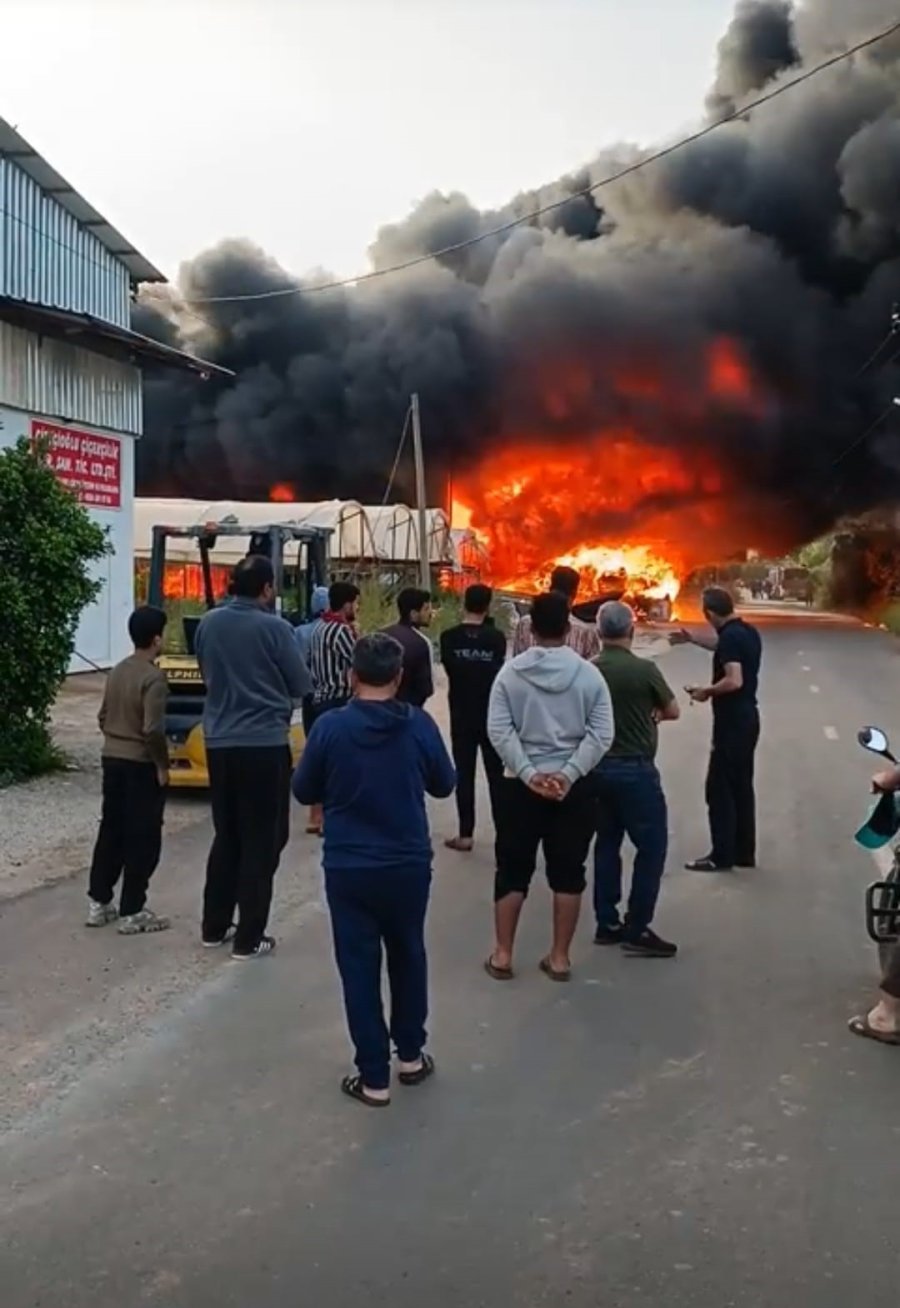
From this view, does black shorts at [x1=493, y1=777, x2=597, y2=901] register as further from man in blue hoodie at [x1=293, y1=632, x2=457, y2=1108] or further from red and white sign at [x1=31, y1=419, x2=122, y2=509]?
red and white sign at [x1=31, y1=419, x2=122, y2=509]

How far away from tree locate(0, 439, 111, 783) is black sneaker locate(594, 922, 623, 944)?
5.40 meters

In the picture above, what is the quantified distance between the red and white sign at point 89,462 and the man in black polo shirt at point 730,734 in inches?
499

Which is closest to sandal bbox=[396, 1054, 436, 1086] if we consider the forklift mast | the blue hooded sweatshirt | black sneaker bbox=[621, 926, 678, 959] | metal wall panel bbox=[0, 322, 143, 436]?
the blue hooded sweatshirt

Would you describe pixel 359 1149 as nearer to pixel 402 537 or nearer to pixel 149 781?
pixel 149 781

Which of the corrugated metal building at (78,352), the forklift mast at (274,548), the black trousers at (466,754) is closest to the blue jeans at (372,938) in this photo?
the black trousers at (466,754)

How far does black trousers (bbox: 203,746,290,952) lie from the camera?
19.4 feet

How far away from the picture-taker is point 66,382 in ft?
62.8

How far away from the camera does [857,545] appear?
48.9m

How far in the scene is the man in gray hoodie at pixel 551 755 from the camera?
5520mm

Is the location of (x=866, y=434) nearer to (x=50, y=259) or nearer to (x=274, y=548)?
(x=50, y=259)

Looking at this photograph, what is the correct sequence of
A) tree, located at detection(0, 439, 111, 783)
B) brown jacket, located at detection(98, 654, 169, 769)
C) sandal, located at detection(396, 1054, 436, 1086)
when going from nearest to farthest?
sandal, located at detection(396, 1054, 436, 1086) < brown jacket, located at detection(98, 654, 169, 769) < tree, located at detection(0, 439, 111, 783)

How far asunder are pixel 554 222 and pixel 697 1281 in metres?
38.3

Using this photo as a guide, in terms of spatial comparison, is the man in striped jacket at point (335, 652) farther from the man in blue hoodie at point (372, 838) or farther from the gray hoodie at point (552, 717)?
the man in blue hoodie at point (372, 838)

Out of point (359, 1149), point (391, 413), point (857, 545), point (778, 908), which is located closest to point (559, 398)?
point (391, 413)
